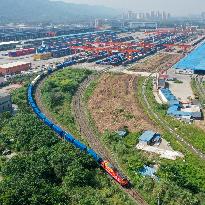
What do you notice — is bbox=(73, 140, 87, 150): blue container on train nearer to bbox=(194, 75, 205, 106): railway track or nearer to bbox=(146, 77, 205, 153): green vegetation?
bbox=(146, 77, 205, 153): green vegetation

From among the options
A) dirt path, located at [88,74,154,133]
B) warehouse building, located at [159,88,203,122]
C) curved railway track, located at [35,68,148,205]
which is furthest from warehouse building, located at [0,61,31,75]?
warehouse building, located at [159,88,203,122]

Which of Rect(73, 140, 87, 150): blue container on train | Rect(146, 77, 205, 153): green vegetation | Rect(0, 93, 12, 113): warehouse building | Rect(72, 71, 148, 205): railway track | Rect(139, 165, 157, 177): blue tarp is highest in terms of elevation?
Rect(0, 93, 12, 113): warehouse building

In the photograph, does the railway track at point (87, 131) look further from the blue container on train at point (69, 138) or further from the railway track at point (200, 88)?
the railway track at point (200, 88)

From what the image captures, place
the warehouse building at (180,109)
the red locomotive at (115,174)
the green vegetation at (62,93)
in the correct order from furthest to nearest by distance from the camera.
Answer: the green vegetation at (62,93), the warehouse building at (180,109), the red locomotive at (115,174)

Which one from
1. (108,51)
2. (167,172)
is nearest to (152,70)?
(108,51)

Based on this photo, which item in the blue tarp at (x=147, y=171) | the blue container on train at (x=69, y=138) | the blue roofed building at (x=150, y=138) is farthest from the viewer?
the blue roofed building at (x=150, y=138)

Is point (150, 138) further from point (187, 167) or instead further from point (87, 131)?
point (87, 131)

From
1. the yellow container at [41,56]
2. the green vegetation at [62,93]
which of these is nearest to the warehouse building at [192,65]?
the green vegetation at [62,93]
